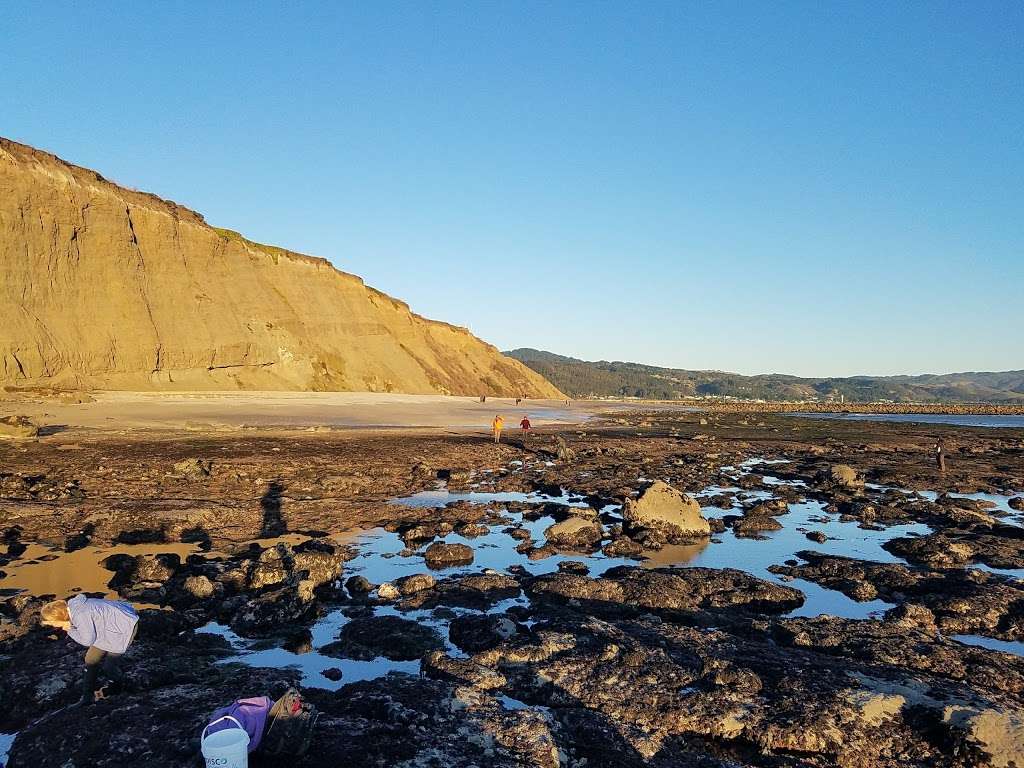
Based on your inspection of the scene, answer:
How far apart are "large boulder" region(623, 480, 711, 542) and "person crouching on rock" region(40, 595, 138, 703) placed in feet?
32.6

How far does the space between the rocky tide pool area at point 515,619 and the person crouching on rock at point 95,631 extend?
0.89 feet

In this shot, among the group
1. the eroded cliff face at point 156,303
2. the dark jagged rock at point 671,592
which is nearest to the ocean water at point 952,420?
the eroded cliff face at point 156,303

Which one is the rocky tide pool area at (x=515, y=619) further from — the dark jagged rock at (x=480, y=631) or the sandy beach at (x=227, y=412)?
the sandy beach at (x=227, y=412)

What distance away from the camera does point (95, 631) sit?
5.52 meters

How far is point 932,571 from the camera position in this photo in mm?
10812

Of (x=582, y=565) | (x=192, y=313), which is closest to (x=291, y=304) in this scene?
(x=192, y=313)

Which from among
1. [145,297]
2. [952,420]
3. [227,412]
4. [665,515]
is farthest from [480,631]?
[952,420]

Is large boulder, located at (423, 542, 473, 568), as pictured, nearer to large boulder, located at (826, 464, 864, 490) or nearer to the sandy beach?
large boulder, located at (826, 464, 864, 490)

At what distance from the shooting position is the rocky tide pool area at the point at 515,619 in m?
5.16

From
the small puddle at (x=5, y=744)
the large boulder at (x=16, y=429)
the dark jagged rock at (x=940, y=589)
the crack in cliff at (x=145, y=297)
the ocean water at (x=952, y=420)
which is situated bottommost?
the ocean water at (x=952, y=420)

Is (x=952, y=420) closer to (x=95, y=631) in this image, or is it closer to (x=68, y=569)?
(x=68, y=569)

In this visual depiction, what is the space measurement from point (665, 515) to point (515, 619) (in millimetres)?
6480

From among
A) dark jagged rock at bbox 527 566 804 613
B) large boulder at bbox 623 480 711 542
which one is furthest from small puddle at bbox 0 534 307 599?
large boulder at bbox 623 480 711 542

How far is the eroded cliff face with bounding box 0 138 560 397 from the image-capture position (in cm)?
4075
